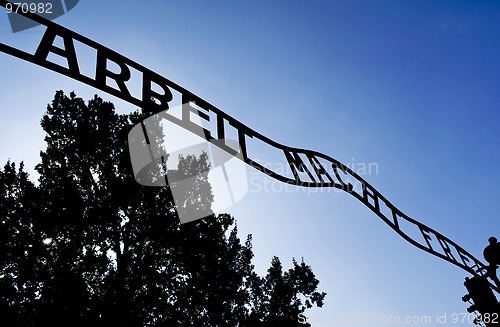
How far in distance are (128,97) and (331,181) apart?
2.85 m

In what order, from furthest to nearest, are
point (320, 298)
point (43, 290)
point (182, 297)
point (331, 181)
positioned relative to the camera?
point (320, 298) < point (182, 297) < point (43, 290) < point (331, 181)

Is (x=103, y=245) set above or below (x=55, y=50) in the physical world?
above

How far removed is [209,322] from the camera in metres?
14.8

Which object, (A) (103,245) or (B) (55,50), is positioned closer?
(B) (55,50)

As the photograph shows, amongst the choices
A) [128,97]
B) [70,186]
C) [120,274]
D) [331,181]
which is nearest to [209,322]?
[120,274]

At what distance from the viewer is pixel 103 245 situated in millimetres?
14250

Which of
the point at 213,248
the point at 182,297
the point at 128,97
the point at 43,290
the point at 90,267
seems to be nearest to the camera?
the point at 128,97

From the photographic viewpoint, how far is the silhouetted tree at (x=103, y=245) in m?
12.1

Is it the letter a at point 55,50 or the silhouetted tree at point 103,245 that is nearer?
the letter a at point 55,50

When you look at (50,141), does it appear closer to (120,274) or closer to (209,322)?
(120,274)

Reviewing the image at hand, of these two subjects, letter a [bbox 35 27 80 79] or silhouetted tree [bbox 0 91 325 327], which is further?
silhouetted tree [bbox 0 91 325 327]

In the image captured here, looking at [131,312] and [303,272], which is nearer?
[131,312]

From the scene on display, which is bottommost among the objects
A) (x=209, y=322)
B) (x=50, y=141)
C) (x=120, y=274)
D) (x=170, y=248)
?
(x=209, y=322)

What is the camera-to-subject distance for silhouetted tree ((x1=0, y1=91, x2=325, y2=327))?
12062 millimetres
